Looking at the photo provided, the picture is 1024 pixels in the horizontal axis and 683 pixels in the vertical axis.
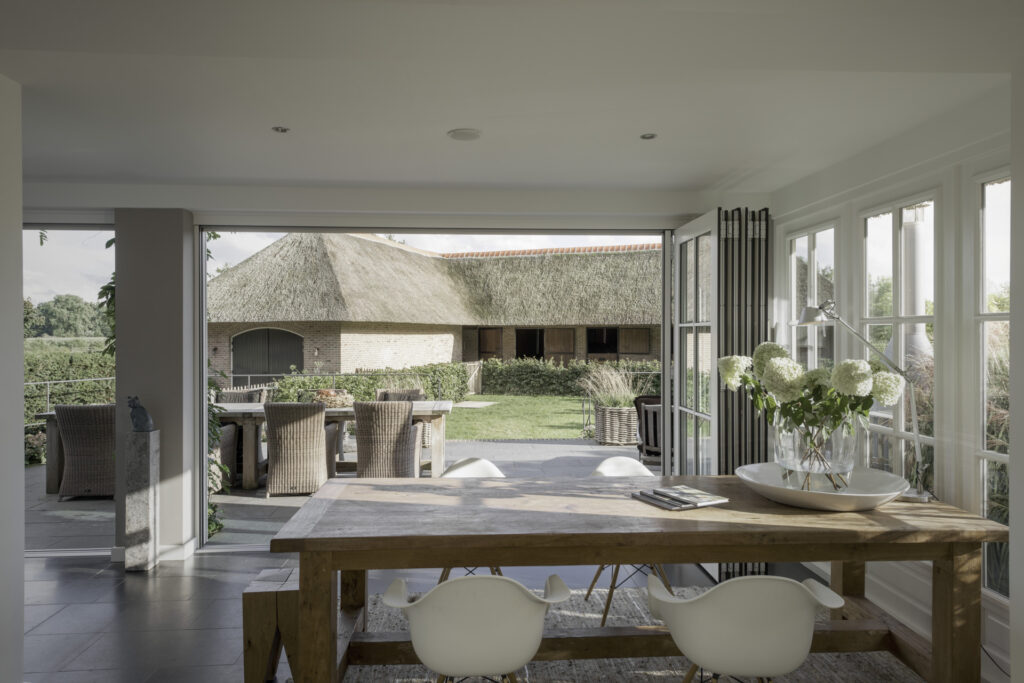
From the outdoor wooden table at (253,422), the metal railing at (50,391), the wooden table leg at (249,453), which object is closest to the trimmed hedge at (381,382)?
the metal railing at (50,391)

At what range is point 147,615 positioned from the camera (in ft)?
11.9

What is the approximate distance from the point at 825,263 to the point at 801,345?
57 cm

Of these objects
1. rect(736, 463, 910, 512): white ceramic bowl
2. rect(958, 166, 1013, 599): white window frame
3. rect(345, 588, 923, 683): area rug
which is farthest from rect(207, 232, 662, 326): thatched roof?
rect(958, 166, 1013, 599): white window frame

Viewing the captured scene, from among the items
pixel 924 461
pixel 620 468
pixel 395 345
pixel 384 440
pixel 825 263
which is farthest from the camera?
pixel 395 345

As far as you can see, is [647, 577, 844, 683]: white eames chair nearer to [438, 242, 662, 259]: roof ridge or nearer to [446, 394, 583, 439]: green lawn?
[446, 394, 583, 439]: green lawn

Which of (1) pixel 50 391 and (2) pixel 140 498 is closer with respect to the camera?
(2) pixel 140 498

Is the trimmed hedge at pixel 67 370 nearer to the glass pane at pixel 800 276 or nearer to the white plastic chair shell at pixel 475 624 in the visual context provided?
the white plastic chair shell at pixel 475 624

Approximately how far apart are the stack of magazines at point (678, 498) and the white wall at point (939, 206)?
969mm

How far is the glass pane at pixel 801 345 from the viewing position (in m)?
4.18

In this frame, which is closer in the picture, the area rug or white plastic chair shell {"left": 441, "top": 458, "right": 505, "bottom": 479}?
the area rug

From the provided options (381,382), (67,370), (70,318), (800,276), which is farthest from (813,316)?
(381,382)

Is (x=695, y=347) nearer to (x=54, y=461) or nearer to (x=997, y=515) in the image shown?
(x=997, y=515)

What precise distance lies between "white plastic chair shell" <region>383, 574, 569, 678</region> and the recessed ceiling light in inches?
80.3

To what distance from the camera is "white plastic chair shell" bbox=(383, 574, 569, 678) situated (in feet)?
6.66
